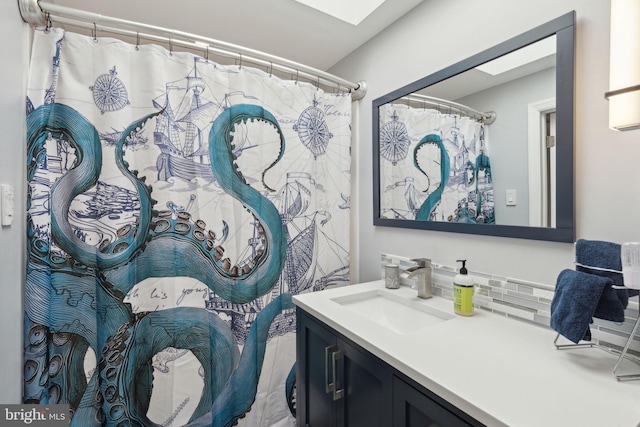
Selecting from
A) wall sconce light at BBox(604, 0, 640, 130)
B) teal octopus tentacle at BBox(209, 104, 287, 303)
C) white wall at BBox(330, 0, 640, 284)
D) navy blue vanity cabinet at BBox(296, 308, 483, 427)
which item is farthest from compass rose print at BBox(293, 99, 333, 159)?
wall sconce light at BBox(604, 0, 640, 130)

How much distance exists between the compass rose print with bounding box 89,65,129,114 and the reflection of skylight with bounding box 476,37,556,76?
1.55 metres

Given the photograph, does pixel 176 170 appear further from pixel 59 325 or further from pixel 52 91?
pixel 59 325

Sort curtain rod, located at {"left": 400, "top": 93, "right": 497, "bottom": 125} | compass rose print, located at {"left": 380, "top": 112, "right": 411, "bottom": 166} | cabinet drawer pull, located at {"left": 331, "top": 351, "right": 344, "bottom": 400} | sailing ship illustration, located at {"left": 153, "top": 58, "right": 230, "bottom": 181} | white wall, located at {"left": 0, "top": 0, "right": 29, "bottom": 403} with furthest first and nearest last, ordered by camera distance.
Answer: compass rose print, located at {"left": 380, "top": 112, "right": 411, "bottom": 166}, sailing ship illustration, located at {"left": 153, "top": 58, "right": 230, "bottom": 181}, curtain rod, located at {"left": 400, "top": 93, "right": 497, "bottom": 125}, cabinet drawer pull, located at {"left": 331, "top": 351, "right": 344, "bottom": 400}, white wall, located at {"left": 0, "top": 0, "right": 29, "bottom": 403}

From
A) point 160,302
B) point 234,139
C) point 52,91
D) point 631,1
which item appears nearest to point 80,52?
point 52,91

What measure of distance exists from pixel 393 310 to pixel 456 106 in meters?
1.01

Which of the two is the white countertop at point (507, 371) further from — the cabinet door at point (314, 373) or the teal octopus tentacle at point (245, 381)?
the teal octopus tentacle at point (245, 381)

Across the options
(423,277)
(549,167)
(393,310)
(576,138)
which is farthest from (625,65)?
(393,310)

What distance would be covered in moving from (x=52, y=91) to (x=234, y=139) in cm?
72

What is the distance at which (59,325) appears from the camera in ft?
3.93

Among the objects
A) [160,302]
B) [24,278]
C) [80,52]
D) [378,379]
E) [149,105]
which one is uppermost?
[80,52]

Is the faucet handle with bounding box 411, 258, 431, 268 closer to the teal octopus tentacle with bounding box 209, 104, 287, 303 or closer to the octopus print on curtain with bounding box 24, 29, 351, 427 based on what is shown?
the octopus print on curtain with bounding box 24, 29, 351, 427

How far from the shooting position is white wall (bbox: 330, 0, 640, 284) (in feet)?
2.95

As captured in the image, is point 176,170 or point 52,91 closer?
point 52,91

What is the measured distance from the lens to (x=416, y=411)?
0.80m
